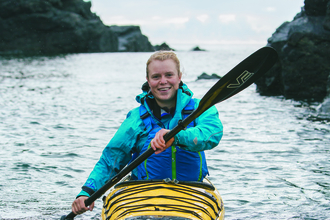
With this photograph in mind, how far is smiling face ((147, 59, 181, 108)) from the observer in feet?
10.6

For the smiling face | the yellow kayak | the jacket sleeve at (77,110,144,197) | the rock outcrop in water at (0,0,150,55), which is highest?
the rock outcrop in water at (0,0,150,55)

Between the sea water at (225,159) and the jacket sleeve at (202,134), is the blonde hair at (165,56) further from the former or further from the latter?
the jacket sleeve at (202,134)

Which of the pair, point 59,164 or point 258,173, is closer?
point 258,173

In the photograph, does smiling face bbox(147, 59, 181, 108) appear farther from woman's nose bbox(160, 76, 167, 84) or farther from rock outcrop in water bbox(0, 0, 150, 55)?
rock outcrop in water bbox(0, 0, 150, 55)

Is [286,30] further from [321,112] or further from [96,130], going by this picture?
[96,130]

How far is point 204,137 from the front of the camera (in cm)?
299

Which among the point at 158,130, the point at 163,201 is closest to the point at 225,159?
the point at 158,130

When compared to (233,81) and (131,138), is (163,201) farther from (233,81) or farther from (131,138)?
(233,81)

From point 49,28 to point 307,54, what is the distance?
238 ft

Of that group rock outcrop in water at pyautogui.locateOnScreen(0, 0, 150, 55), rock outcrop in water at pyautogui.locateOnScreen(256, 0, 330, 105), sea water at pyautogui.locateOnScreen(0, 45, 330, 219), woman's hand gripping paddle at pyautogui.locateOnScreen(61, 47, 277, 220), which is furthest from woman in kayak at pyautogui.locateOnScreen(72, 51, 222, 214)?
rock outcrop in water at pyautogui.locateOnScreen(0, 0, 150, 55)

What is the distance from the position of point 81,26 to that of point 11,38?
15620mm

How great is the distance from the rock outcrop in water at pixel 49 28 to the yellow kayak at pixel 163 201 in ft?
241

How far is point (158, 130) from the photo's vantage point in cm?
323

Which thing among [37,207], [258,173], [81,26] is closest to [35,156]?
[37,207]
